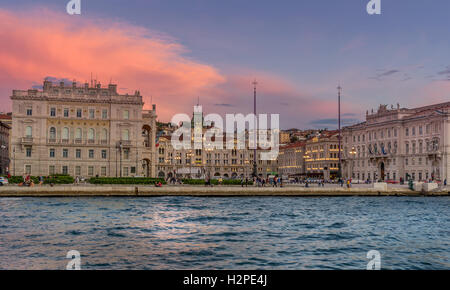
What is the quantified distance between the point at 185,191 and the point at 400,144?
2645 inches

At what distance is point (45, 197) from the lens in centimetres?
4597

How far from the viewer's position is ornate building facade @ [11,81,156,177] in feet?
225

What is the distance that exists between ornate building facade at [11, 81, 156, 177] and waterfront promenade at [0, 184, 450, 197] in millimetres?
20135

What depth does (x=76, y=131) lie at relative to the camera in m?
71.0

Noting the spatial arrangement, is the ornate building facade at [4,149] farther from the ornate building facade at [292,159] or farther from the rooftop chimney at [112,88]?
the ornate building facade at [292,159]

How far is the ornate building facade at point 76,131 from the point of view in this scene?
6850 centimetres

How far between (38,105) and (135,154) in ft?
52.5

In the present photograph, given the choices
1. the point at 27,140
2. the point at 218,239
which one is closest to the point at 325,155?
the point at 27,140

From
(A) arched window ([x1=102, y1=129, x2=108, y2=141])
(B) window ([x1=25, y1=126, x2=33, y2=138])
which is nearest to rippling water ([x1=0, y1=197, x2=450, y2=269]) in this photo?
(B) window ([x1=25, y1=126, x2=33, y2=138])

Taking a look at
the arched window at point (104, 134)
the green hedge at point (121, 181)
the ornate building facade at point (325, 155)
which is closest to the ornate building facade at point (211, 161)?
the ornate building facade at point (325, 155)

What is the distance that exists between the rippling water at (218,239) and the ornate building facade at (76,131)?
1551 inches

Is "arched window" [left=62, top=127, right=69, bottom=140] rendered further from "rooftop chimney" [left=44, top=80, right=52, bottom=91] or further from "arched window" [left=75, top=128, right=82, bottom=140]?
"rooftop chimney" [left=44, top=80, right=52, bottom=91]

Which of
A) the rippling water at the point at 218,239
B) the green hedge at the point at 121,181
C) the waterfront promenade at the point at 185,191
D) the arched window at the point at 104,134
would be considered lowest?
the rippling water at the point at 218,239
